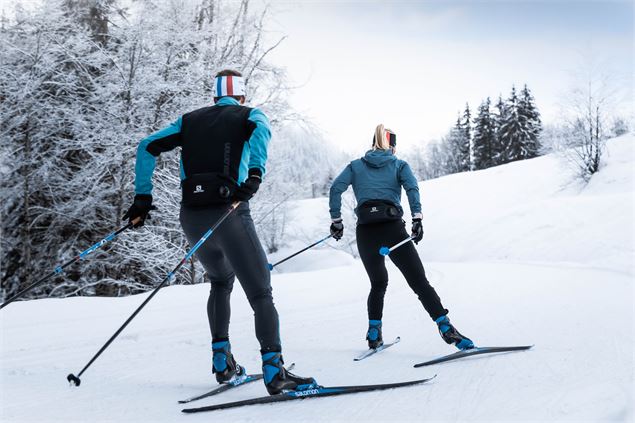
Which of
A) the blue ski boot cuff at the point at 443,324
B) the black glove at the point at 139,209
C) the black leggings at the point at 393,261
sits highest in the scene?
the black glove at the point at 139,209

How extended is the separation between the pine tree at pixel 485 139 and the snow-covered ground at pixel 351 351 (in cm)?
4549

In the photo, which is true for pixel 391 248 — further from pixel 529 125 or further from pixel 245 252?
pixel 529 125

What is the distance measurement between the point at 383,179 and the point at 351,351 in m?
1.68

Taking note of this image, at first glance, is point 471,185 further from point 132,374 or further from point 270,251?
point 132,374

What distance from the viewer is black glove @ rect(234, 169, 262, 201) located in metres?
3.11

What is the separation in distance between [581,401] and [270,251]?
21.7 metres

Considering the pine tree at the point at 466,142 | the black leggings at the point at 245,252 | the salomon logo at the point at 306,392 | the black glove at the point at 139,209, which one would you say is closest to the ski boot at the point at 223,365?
the black leggings at the point at 245,252

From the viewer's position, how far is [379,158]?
4734 millimetres

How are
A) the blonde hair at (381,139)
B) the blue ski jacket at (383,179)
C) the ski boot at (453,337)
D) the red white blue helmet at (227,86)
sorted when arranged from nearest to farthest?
1. the red white blue helmet at (227,86)
2. the ski boot at (453,337)
3. the blue ski jacket at (383,179)
4. the blonde hair at (381,139)

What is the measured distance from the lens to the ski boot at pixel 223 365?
345cm

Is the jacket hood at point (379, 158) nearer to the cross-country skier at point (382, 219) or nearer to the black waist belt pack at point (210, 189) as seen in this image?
the cross-country skier at point (382, 219)

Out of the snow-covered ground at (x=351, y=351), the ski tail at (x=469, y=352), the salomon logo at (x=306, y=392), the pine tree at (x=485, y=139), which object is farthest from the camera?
the pine tree at (x=485, y=139)

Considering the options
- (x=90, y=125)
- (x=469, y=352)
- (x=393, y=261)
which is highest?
(x=90, y=125)

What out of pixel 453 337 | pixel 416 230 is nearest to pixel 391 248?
pixel 416 230
